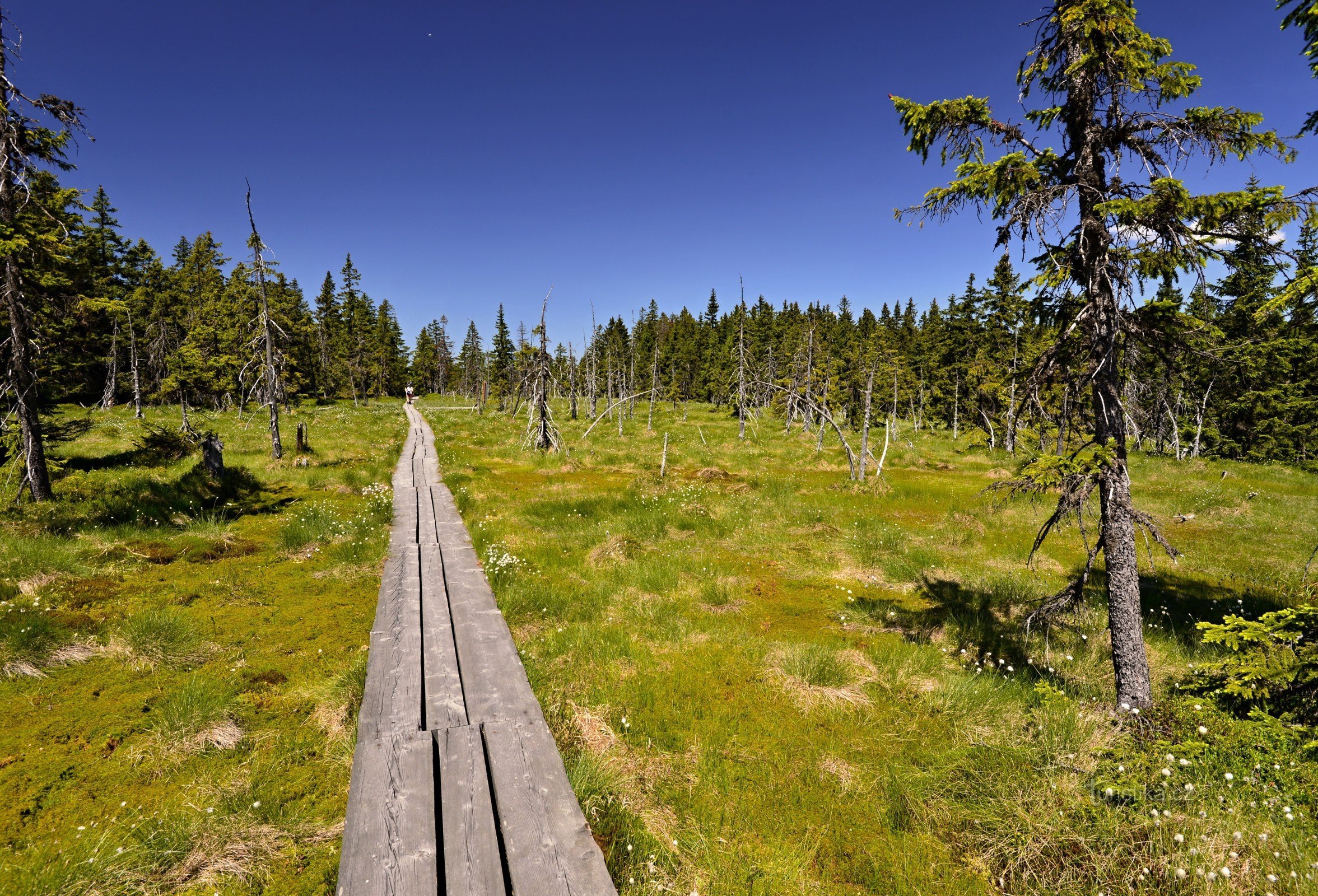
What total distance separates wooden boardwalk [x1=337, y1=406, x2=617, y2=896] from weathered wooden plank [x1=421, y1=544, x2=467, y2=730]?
Result: 2cm

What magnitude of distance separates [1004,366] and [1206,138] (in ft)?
126

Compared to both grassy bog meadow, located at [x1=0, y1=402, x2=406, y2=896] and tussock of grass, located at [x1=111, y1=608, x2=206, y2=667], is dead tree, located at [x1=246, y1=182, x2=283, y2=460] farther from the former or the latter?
tussock of grass, located at [x1=111, y1=608, x2=206, y2=667]

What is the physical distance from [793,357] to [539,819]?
60.2 meters

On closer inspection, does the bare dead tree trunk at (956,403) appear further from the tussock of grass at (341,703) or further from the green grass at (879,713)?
the tussock of grass at (341,703)

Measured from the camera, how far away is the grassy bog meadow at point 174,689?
3508mm

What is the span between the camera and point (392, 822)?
371 centimetres

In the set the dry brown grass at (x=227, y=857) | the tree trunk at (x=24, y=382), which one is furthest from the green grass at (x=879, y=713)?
the tree trunk at (x=24, y=382)

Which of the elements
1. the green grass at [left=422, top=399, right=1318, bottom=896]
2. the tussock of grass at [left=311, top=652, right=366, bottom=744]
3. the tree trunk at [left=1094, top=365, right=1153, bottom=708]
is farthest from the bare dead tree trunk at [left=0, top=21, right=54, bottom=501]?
the tree trunk at [left=1094, top=365, right=1153, bottom=708]

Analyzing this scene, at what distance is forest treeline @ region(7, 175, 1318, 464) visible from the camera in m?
5.78

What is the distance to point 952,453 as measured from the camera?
35.4m

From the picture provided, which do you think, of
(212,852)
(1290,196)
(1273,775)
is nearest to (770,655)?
(1273,775)

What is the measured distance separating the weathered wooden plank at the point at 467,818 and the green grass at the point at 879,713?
0.81 metres

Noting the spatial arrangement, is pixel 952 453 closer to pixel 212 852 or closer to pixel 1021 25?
pixel 1021 25

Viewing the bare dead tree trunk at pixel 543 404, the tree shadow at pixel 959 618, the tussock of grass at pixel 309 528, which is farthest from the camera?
the bare dead tree trunk at pixel 543 404
